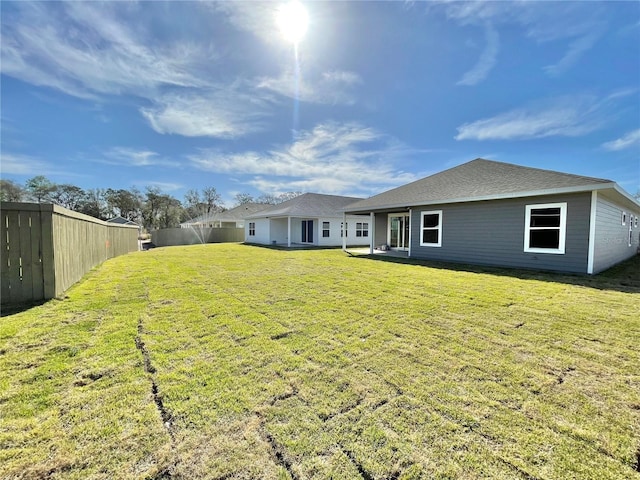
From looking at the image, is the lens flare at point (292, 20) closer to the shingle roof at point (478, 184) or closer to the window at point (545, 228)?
the shingle roof at point (478, 184)

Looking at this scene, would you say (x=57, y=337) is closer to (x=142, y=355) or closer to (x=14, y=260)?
(x=142, y=355)

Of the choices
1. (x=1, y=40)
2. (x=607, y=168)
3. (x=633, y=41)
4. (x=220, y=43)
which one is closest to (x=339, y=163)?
(x=220, y=43)

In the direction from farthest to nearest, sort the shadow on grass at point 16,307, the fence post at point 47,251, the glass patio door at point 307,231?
the glass patio door at point 307,231 < the fence post at point 47,251 < the shadow on grass at point 16,307

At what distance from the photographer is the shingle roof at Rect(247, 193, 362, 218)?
20.2 meters

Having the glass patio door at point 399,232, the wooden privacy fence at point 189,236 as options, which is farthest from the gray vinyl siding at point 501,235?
the wooden privacy fence at point 189,236

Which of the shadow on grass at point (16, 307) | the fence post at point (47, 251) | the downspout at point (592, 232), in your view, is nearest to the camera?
the shadow on grass at point (16, 307)

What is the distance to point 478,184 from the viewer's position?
430 inches

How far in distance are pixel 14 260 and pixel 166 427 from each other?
5.12 metres

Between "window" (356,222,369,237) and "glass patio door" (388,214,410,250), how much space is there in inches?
182

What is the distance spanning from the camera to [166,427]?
1897 millimetres

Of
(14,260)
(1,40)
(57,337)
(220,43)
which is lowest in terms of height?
(57,337)

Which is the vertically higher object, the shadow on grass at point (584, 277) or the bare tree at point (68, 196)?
the bare tree at point (68, 196)

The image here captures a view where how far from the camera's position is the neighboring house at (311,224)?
20.6 metres

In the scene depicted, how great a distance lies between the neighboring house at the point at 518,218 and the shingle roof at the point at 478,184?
0.03 metres
